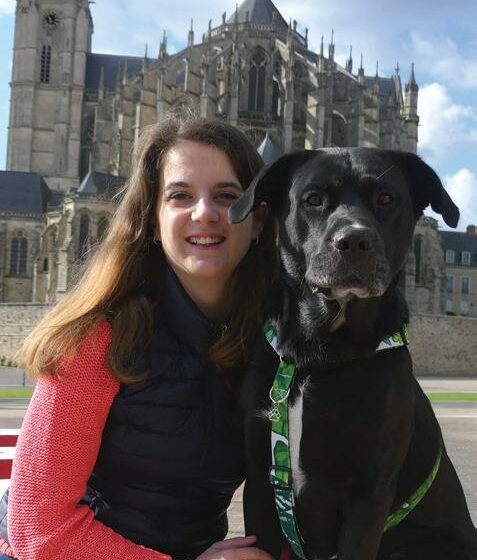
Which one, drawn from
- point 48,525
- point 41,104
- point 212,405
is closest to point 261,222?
point 212,405

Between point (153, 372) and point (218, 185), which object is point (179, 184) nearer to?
point (218, 185)

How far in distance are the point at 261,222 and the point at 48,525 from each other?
123 cm

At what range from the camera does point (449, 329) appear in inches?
1258

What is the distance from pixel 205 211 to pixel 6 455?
2455 mm

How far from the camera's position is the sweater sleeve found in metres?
2.07

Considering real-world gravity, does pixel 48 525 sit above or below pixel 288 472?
below

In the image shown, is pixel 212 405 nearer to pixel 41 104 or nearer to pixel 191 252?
pixel 191 252

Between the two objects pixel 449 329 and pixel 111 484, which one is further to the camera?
pixel 449 329

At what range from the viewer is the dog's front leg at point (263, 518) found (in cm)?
212

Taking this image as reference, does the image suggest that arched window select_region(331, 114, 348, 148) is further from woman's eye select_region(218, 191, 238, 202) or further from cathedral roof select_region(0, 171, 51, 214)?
woman's eye select_region(218, 191, 238, 202)

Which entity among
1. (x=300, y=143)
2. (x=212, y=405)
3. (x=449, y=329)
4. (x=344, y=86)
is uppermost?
(x=344, y=86)

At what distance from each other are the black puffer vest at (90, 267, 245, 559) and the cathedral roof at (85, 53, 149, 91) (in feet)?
162

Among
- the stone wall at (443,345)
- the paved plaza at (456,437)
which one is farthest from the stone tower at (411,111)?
the paved plaza at (456,437)

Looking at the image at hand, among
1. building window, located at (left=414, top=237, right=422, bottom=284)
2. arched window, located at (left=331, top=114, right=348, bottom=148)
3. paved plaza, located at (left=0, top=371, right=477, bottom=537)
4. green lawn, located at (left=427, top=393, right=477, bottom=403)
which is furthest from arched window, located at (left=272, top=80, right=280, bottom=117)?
paved plaza, located at (left=0, top=371, right=477, bottom=537)
